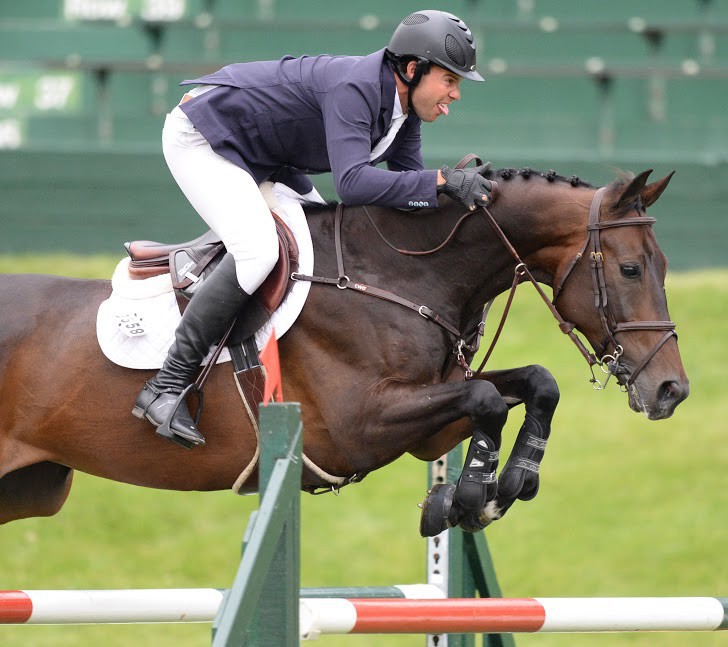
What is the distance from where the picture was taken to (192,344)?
4027 millimetres

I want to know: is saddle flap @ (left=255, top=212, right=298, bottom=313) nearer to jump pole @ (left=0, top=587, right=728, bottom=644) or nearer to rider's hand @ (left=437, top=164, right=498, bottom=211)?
rider's hand @ (left=437, top=164, right=498, bottom=211)

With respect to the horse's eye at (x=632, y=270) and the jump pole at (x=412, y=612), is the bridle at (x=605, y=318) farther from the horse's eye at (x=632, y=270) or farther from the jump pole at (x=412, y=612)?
the jump pole at (x=412, y=612)

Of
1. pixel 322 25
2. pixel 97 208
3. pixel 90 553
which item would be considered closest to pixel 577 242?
pixel 90 553

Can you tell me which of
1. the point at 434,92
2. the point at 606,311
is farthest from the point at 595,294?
the point at 434,92

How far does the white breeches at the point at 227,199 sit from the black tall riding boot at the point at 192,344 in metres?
0.06

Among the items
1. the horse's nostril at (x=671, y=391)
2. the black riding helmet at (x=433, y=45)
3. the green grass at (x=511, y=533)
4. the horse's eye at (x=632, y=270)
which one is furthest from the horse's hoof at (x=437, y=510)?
the green grass at (x=511, y=533)

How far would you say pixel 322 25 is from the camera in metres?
11.5

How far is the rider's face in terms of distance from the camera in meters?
4.02

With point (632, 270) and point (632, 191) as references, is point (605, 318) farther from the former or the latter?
point (632, 191)

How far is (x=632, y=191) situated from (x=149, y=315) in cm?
160

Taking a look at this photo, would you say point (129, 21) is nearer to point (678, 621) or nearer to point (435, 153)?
point (435, 153)

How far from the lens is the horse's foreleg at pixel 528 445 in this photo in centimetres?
399

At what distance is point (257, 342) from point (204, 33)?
8.56 m

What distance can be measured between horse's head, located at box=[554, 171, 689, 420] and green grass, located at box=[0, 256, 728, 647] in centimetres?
377
